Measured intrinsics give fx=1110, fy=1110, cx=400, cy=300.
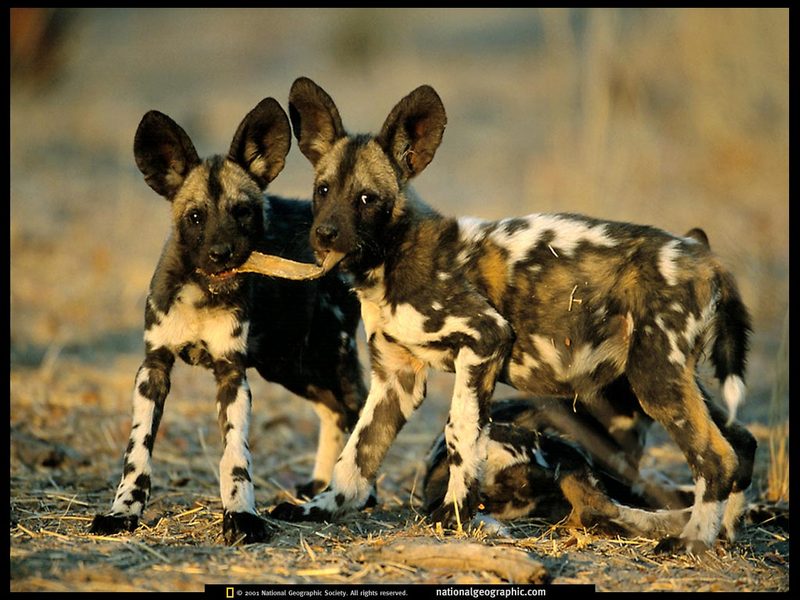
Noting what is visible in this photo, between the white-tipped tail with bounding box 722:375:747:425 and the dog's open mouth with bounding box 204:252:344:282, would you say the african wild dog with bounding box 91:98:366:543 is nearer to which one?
the dog's open mouth with bounding box 204:252:344:282

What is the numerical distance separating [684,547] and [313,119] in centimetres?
262

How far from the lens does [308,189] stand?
12227 millimetres

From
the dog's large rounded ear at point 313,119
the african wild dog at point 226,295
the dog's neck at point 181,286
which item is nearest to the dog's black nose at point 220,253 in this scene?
the african wild dog at point 226,295

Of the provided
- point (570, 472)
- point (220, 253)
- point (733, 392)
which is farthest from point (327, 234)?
point (733, 392)

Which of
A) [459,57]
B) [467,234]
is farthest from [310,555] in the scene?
[459,57]

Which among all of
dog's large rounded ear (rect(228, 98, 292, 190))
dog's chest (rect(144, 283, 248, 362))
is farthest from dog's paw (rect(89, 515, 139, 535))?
dog's large rounded ear (rect(228, 98, 292, 190))

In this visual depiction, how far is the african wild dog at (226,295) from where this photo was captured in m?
4.88

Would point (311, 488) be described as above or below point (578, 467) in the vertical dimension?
below

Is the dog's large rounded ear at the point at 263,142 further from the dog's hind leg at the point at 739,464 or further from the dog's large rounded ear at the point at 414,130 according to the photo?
the dog's hind leg at the point at 739,464

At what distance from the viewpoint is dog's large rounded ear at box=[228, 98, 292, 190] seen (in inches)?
212

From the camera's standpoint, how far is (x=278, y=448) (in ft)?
23.3

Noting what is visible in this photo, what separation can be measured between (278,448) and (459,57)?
49.0 feet

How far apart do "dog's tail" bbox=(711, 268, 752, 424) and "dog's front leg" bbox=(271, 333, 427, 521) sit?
4.40 feet

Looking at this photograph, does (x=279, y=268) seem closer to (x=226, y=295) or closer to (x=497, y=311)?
(x=226, y=295)
